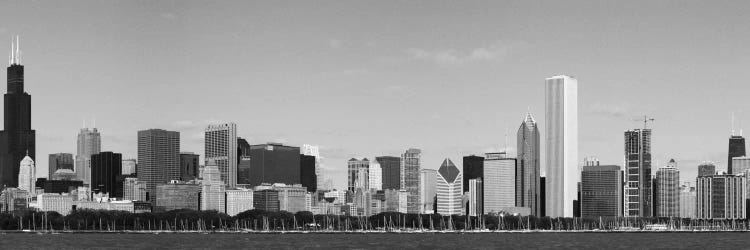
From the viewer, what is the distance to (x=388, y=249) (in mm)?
134250

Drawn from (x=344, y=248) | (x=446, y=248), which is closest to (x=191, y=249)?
(x=344, y=248)

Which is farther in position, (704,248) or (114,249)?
(704,248)

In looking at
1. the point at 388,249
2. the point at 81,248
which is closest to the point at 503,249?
the point at 388,249

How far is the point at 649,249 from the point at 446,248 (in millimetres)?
24746

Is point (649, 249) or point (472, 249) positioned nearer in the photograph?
point (472, 249)

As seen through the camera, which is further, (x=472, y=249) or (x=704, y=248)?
(x=704, y=248)

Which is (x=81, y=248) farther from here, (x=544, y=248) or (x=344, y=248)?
(x=544, y=248)

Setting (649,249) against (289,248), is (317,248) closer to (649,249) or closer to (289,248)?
(289,248)

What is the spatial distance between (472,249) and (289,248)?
20.7 meters

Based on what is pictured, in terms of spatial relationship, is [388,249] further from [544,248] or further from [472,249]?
[544,248]

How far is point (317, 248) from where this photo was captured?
13900 centimetres

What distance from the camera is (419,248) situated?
449ft

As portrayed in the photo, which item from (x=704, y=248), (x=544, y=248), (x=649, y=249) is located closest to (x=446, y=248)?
(x=544, y=248)

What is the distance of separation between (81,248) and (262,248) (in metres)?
20.0
